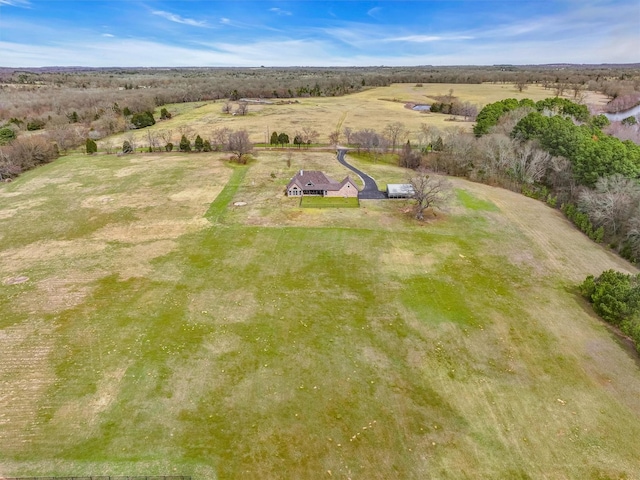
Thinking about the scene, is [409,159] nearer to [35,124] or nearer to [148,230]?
[148,230]

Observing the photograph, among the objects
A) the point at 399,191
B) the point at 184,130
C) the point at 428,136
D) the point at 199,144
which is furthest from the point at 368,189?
the point at 184,130

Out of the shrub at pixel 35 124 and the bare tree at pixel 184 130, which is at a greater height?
the shrub at pixel 35 124

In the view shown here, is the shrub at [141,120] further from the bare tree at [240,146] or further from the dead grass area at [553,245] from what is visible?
the dead grass area at [553,245]

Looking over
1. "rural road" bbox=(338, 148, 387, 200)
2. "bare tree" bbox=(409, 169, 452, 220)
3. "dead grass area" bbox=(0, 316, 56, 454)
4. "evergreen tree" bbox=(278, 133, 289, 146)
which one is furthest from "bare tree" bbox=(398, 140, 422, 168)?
"dead grass area" bbox=(0, 316, 56, 454)

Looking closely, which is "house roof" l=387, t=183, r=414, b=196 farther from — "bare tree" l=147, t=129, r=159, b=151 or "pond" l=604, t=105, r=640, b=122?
"pond" l=604, t=105, r=640, b=122

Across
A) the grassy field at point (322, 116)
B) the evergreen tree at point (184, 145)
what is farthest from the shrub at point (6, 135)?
the evergreen tree at point (184, 145)

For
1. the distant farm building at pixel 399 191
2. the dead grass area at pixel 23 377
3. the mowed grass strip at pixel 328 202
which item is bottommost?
the dead grass area at pixel 23 377

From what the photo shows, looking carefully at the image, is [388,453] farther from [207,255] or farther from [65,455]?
[207,255]
